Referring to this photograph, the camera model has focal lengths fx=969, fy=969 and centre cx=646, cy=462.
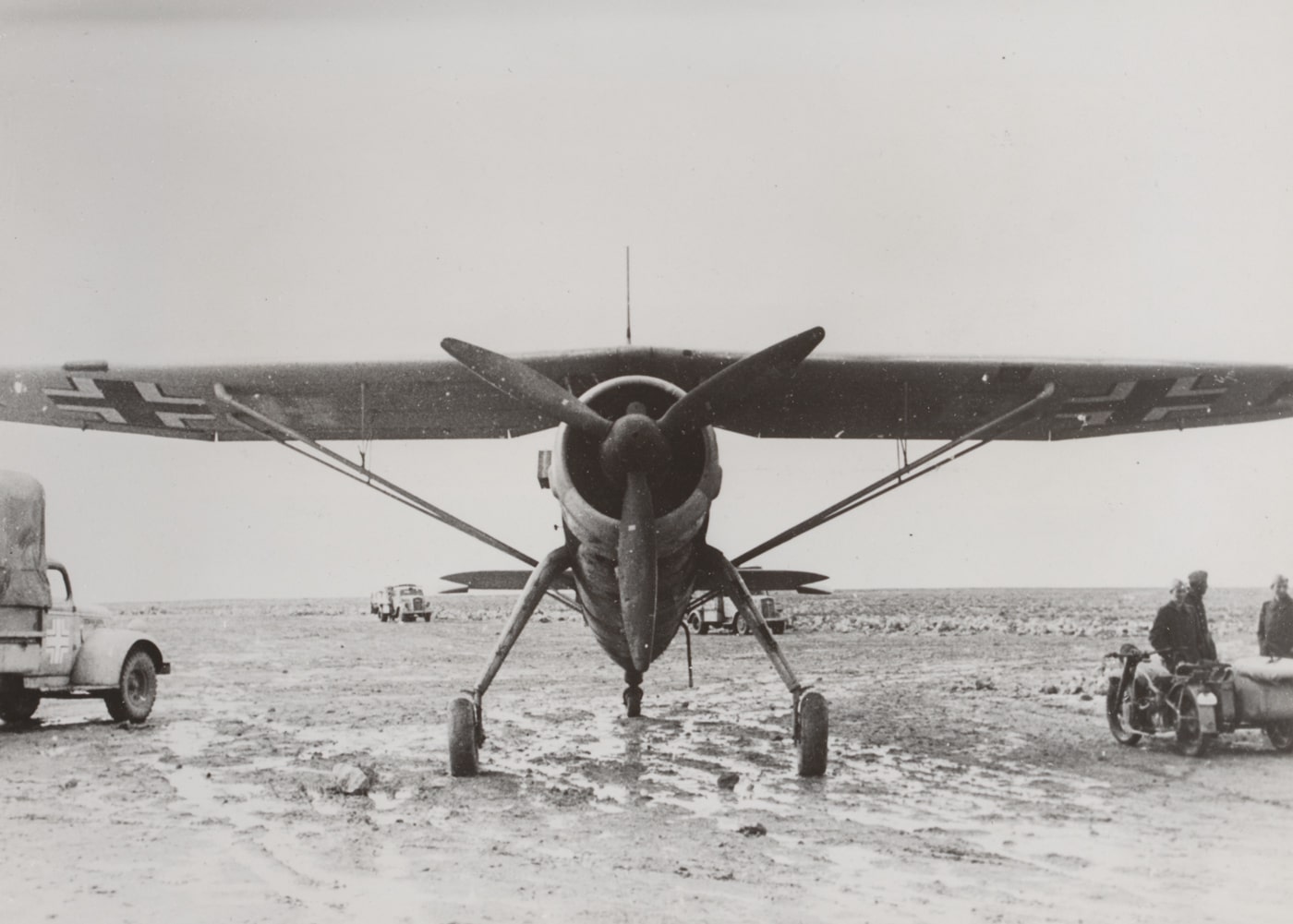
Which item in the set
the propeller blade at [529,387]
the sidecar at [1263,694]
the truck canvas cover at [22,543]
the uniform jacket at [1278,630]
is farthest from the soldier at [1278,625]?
the truck canvas cover at [22,543]

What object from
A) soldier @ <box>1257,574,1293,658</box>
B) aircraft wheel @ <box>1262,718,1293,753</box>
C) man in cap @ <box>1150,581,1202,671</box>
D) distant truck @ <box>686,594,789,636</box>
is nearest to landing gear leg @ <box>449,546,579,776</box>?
man in cap @ <box>1150,581,1202,671</box>

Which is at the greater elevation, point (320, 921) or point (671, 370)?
point (671, 370)

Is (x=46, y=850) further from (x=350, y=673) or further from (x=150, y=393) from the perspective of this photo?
(x=350, y=673)

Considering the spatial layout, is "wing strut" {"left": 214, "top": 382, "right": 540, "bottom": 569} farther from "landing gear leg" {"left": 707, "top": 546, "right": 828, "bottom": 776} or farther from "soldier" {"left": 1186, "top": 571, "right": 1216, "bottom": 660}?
"soldier" {"left": 1186, "top": 571, "right": 1216, "bottom": 660}

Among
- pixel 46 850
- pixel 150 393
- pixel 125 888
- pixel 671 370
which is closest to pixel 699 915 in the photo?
pixel 125 888

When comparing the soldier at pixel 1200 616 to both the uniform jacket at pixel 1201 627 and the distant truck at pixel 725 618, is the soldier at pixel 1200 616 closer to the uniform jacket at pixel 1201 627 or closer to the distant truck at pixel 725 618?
the uniform jacket at pixel 1201 627

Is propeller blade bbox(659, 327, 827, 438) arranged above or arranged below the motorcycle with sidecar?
above

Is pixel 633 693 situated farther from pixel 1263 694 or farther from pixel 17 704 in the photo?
pixel 17 704
